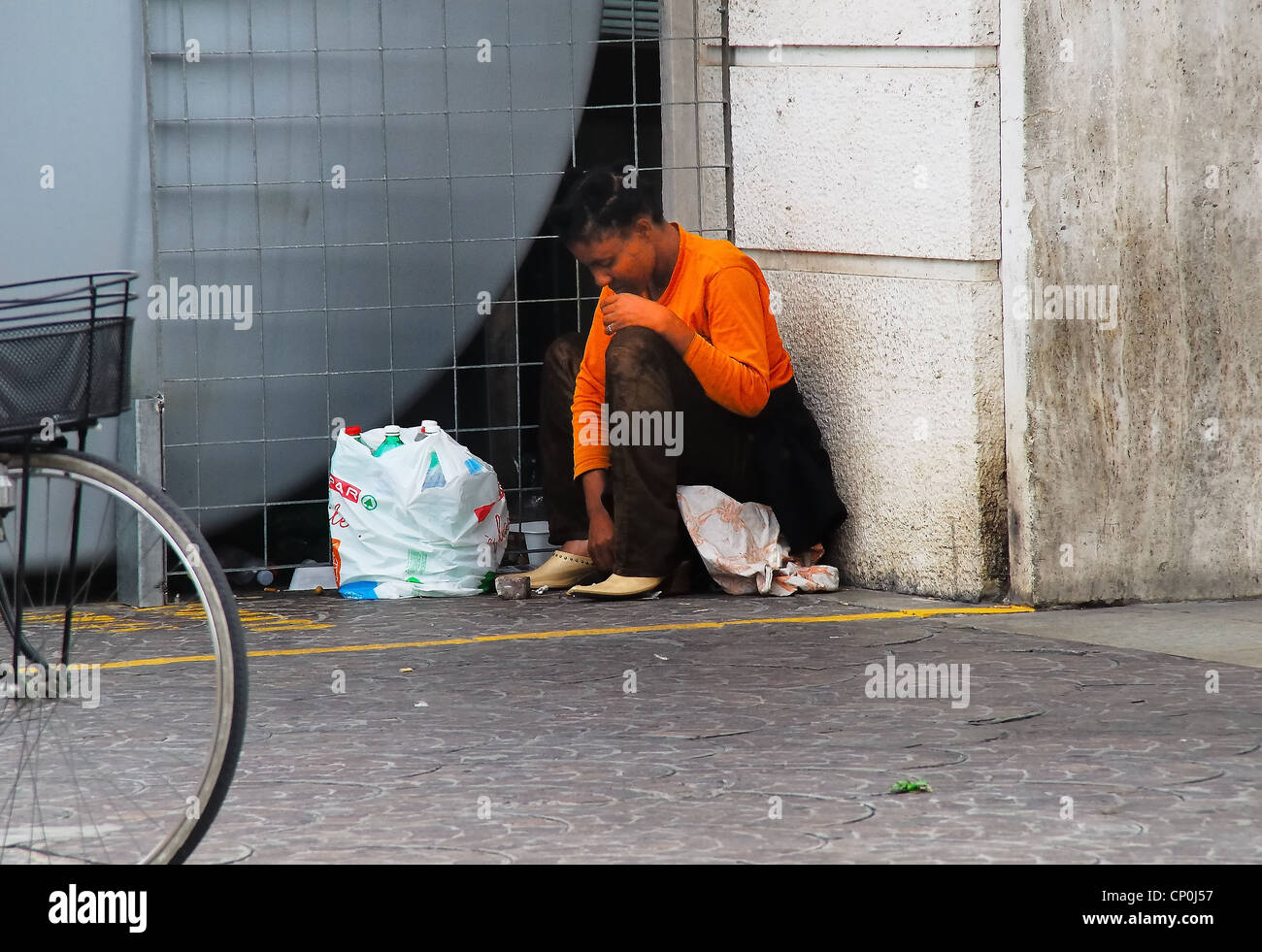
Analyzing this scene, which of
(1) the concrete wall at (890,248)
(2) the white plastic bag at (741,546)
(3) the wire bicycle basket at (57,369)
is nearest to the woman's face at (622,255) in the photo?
(1) the concrete wall at (890,248)

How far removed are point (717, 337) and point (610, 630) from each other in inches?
44.7

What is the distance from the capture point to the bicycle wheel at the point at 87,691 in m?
2.71

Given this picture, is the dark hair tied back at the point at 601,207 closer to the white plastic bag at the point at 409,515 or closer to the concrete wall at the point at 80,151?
the white plastic bag at the point at 409,515

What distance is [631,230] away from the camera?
5.85 metres

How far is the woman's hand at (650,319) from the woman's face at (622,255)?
0.20m

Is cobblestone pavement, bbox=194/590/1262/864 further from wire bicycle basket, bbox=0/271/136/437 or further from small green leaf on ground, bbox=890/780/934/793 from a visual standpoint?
wire bicycle basket, bbox=0/271/136/437

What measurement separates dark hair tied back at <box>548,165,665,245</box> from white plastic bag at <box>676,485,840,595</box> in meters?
0.97

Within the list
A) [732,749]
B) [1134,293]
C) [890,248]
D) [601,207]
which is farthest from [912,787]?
[601,207]

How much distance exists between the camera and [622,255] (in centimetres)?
588

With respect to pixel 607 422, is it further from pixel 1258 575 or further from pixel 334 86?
pixel 1258 575

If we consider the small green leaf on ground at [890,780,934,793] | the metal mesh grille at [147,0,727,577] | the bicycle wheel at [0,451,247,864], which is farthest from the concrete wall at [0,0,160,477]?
the small green leaf on ground at [890,780,934,793]

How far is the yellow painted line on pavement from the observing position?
506 centimetres

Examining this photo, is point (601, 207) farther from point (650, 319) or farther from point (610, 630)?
point (610, 630)

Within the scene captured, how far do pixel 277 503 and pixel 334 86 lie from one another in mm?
1627
